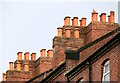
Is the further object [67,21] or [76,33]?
[67,21]

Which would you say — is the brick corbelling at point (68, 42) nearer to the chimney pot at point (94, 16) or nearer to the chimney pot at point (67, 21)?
the chimney pot at point (94, 16)

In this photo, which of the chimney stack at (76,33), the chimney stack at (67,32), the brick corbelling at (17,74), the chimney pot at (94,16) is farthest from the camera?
the brick corbelling at (17,74)

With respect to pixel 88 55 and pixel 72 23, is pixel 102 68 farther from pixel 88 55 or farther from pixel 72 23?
pixel 72 23

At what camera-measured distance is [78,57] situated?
49000 mm

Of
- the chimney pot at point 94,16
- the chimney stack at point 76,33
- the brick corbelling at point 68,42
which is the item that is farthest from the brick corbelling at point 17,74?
the chimney pot at point 94,16

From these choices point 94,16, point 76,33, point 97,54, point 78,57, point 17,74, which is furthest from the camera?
point 17,74

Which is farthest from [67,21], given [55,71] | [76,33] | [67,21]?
[55,71]

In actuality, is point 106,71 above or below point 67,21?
below

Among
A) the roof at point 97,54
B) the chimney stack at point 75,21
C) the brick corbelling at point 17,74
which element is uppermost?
the chimney stack at point 75,21

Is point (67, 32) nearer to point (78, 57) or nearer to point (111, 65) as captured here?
point (78, 57)

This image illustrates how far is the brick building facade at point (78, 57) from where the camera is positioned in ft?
141

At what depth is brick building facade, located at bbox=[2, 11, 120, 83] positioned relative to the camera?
141 feet

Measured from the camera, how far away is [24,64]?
69.0 meters

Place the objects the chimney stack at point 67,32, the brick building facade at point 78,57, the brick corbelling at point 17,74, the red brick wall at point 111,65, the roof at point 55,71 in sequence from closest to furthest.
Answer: the red brick wall at point 111,65, the brick building facade at point 78,57, the roof at point 55,71, the chimney stack at point 67,32, the brick corbelling at point 17,74
